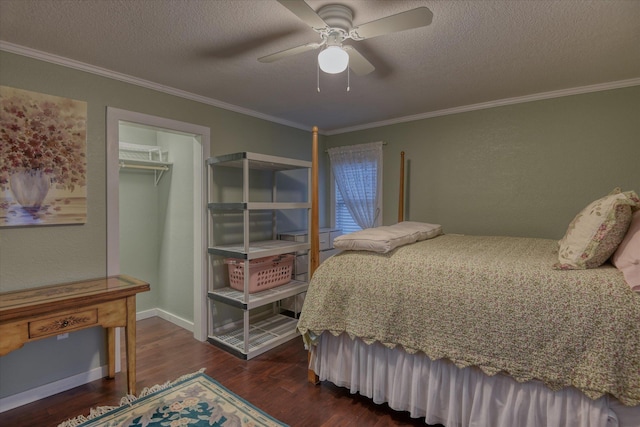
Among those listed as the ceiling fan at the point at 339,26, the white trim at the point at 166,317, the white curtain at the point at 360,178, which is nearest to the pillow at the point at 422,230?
the white curtain at the point at 360,178

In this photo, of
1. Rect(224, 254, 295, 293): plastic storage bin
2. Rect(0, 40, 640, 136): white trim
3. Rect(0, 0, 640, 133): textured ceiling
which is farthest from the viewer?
Rect(224, 254, 295, 293): plastic storage bin

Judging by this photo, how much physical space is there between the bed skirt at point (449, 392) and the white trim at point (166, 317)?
178 cm

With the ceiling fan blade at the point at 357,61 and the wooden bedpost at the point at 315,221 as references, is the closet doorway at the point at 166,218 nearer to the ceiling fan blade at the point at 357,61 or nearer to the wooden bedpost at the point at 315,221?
the wooden bedpost at the point at 315,221

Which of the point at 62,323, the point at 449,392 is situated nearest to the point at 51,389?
the point at 62,323

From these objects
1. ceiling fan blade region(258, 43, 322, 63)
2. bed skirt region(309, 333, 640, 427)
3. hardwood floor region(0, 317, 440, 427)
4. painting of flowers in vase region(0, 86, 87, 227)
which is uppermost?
ceiling fan blade region(258, 43, 322, 63)

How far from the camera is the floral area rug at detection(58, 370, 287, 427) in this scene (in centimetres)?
195

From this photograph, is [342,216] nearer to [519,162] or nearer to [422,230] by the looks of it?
[422,230]

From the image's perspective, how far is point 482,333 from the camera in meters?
1.66

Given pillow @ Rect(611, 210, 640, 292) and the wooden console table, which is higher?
pillow @ Rect(611, 210, 640, 292)

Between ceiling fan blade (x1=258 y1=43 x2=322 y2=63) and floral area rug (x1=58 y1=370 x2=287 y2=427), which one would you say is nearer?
ceiling fan blade (x1=258 y1=43 x2=322 y2=63)

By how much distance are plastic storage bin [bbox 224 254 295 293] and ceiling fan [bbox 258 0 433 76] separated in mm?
1841

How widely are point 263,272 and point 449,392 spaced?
1871 millimetres

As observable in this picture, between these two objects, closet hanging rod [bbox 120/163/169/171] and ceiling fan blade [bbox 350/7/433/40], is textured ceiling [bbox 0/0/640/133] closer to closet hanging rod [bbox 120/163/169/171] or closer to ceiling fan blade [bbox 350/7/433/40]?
ceiling fan blade [bbox 350/7/433/40]

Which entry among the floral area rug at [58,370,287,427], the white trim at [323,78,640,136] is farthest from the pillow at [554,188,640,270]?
the floral area rug at [58,370,287,427]
